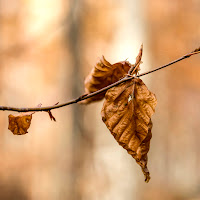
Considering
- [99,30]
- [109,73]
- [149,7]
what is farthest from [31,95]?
[109,73]

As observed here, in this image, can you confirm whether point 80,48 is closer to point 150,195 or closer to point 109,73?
point 150,195

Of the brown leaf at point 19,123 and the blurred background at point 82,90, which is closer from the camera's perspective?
the brown leaf at point 19,123

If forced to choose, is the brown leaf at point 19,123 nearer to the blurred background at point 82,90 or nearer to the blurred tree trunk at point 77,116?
the blurred background at point 82,90

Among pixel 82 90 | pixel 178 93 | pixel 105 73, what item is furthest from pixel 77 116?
pixel 105 73

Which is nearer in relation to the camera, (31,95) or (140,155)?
(140,155)

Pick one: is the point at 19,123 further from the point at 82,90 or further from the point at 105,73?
the point at 82,90

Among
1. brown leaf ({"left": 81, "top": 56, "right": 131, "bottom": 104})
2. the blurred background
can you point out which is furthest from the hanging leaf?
the blurred background

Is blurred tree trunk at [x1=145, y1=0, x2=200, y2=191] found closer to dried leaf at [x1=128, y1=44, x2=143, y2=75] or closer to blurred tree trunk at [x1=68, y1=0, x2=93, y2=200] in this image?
blurred tree trunk at [x1=68, y1=0, x2=93, y2=200]

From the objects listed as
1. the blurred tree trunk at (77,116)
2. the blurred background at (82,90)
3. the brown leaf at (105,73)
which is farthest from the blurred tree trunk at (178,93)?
the brown leaf at (105,73)
